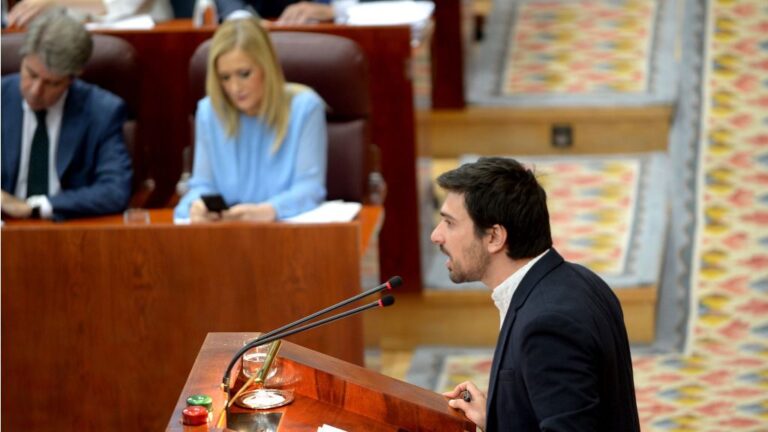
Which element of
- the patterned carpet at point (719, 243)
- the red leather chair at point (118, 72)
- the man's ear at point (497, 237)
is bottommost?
the patterned carpet at point (719, 243)

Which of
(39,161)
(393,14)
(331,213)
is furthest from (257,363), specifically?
(393,14)

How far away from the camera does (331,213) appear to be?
4.15 meters

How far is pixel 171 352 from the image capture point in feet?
12.2

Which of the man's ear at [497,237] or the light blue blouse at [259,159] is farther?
the light blue blouse at [259,159]

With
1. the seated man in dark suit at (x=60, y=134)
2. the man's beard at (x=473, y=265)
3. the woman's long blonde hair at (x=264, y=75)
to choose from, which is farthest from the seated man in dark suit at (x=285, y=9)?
the man's beard at (x=473, y=265)

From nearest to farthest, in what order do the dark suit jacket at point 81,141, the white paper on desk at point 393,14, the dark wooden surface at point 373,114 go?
the dark suit jacket at point 81,141 < the dark wooden surface at point 373,114 < the white paper on desk at point 393,14

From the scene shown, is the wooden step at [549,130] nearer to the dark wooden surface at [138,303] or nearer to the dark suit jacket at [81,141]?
the dark suit jacket at [81,141]

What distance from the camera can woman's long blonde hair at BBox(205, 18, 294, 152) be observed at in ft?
13.5

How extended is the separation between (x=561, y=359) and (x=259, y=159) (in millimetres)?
2249

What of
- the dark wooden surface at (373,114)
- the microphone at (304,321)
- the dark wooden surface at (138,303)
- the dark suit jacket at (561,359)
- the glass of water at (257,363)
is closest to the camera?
the dark suit jacket at (561,359)

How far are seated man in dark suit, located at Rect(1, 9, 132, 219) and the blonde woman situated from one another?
0.84ft

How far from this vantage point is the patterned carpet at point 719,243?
177 inches

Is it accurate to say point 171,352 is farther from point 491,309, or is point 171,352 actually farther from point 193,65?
point 491,309

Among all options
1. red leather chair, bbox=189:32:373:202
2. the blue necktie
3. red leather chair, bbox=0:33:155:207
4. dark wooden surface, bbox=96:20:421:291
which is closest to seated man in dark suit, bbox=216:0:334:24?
dark wooden surface, bbox=96:20:421:291
